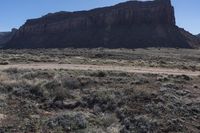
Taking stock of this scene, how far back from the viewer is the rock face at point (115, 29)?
12155 cm

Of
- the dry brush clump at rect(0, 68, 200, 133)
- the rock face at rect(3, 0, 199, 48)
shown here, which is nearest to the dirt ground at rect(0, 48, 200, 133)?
the dry brush clump at rect(0, 68, 200, 133)

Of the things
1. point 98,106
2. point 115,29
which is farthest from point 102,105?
point 115,29

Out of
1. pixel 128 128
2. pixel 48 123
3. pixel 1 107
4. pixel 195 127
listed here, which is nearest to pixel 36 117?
pixel 48 123

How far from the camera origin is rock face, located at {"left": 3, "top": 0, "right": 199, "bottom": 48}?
12155 centimetres

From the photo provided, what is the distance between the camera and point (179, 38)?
12188 cm

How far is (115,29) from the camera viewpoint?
440 feet

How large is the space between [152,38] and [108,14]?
26.3 meters

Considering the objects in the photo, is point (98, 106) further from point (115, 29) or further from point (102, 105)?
point (115, 29)

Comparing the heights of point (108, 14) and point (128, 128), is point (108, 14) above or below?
above

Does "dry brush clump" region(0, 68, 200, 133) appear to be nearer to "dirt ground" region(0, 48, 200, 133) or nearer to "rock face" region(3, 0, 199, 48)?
"dirt ground" region(0, 48, 200, 133)

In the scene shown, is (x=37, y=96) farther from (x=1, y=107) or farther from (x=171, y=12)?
(x=171, y=12)

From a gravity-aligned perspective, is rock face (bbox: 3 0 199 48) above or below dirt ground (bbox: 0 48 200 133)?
above

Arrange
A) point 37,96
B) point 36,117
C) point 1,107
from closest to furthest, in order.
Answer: point 36,117 < point 1,107 < point 37,96

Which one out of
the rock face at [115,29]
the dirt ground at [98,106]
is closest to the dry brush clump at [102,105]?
the dirt ground at [98,106]
